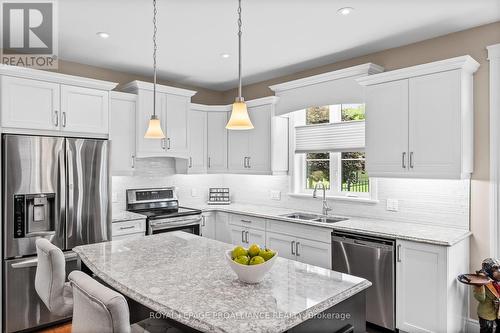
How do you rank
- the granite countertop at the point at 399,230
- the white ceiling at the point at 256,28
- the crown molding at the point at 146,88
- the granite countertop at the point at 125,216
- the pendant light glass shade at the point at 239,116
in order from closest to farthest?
1. the pendant light glass shade at the point at 239,116
2. the white ceiling at the point at 256,28
3. the granite countertop at the point at 399,230
4. the granite countertop at the point at 125,216
5. the crown molding at the point at 146,88

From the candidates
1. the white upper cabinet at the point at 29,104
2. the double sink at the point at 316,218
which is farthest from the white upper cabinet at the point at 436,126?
the white upper cabinet at the point at 29,104

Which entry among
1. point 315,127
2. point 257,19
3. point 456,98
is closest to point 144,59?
point 257,19

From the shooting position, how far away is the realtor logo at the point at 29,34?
8.67 feet

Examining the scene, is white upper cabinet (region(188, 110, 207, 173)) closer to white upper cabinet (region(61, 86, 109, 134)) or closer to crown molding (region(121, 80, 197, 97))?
crown molding (region(121, 80, 197, 97))

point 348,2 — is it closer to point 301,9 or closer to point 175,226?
point 301,9

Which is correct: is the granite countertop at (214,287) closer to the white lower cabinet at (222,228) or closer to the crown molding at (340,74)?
the white lower cabinet at (222,228)

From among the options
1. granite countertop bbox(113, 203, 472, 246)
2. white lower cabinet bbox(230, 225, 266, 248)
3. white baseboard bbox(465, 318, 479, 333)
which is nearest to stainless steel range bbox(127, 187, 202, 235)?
white lower cabinet bbox(230, 225, 266, 248)

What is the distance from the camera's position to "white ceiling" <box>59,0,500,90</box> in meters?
2.58

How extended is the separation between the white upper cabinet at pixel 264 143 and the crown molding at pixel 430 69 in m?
1.36

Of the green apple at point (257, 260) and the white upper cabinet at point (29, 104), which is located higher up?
the white upper cabinet at point (29, 104)

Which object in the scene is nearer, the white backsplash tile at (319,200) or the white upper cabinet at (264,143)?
the white backsplash tile at (319,200)

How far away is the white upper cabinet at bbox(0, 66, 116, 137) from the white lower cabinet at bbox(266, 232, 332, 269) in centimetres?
222

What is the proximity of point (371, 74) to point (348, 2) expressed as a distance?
1.10 meters

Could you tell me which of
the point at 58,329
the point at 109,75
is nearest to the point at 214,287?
the point at 58,329
